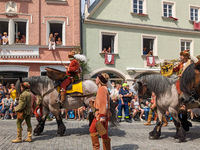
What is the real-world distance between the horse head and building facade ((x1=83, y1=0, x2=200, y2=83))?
10844 millimetres

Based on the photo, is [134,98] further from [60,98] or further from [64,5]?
[64,5]

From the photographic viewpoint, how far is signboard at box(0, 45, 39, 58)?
15.2m

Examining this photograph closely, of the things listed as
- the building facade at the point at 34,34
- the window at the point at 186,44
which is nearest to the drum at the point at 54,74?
the building facade at the point at 34,34

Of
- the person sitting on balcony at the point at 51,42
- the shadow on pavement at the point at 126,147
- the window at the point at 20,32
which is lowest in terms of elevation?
the shadow on pavement at the point at 126,147

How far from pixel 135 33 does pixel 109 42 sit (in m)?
2.24

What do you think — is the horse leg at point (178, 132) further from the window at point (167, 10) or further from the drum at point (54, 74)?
the window at point (167, 10)

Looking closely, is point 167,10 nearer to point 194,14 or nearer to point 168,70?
point 194,14

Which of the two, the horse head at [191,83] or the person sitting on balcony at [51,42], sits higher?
the person sitting on balcony at [51,42]

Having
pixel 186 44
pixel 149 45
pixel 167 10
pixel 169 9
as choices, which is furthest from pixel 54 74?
pixel 186 44

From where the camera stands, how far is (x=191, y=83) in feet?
18.1

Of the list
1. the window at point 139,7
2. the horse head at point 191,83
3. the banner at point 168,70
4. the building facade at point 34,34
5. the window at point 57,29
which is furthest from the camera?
the window at point 139,7

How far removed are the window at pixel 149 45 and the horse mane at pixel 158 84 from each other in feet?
37.6

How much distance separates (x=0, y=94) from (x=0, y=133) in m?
5.40

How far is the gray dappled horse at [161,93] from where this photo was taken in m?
6.67
